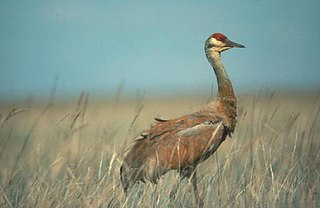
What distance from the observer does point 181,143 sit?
20.4 feet

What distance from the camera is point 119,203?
470cm

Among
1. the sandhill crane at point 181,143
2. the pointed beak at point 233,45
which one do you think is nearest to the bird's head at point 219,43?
the pointed beak at point 233,45

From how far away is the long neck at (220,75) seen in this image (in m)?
6.86

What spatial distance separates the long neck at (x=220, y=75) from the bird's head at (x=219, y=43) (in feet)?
0.15

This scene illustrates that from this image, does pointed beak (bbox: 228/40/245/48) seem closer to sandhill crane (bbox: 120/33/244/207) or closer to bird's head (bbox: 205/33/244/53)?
bird's head (bbox: 205/33/244/53)

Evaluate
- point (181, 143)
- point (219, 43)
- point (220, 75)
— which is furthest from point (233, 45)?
point (181, 143)

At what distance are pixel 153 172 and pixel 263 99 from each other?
1.20 meters

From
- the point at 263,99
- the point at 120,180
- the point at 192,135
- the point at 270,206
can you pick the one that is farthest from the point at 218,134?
the point at 270,206

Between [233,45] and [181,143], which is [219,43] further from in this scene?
[181,143]

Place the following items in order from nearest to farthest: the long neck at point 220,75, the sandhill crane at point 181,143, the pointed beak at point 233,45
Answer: the sandhill crane at point 181,143 → the long neck at point 220,75 → the pointed beak at point 233,45

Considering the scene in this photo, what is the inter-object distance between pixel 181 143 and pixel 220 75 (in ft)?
3.86

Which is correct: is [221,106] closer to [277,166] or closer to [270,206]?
[277,166]

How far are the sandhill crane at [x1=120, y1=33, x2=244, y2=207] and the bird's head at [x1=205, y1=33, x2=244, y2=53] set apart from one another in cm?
60

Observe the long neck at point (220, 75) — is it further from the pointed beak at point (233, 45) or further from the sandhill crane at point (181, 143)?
the pointed beak at point (233, 45)
